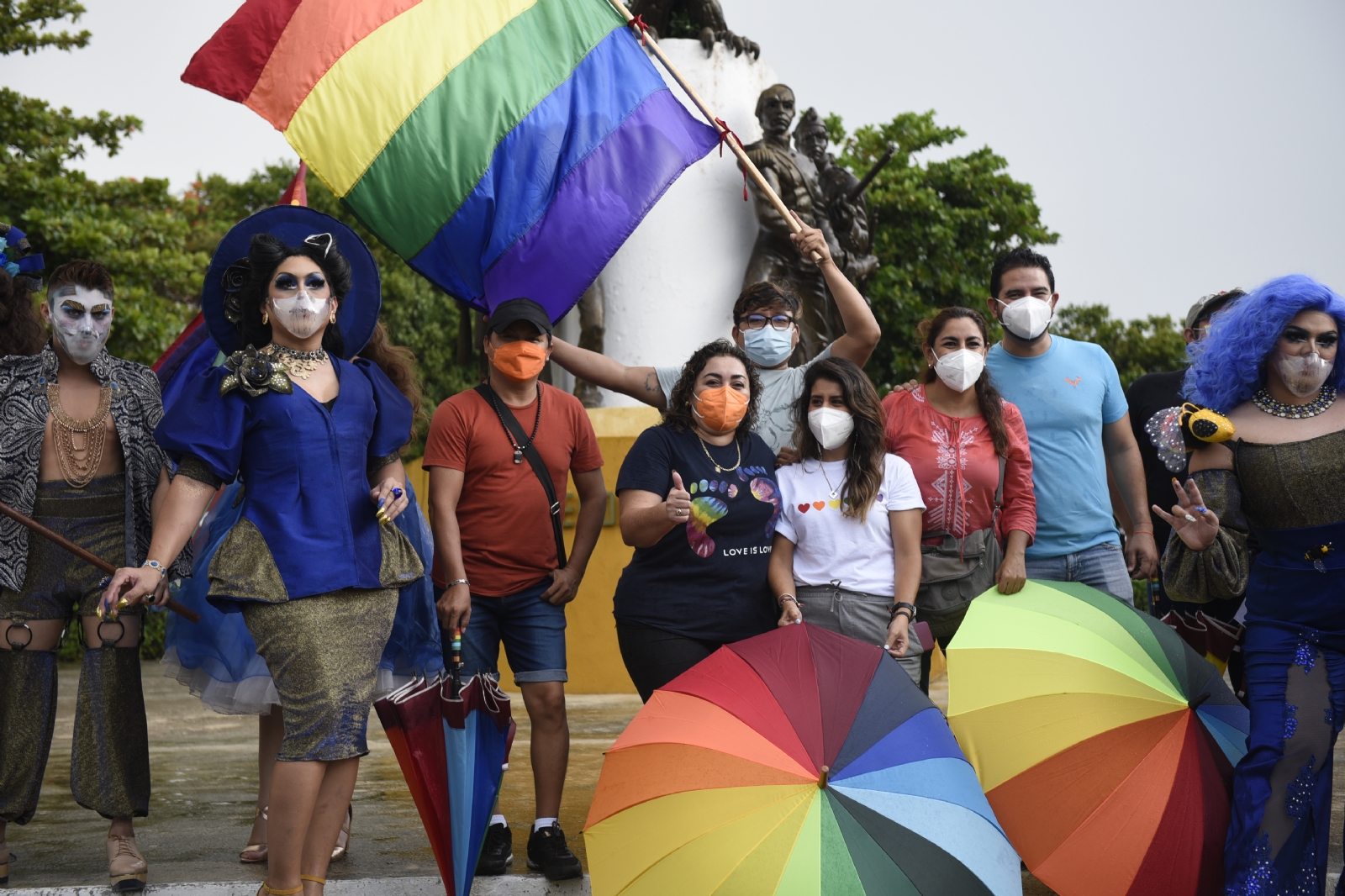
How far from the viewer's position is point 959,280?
61.4 ft

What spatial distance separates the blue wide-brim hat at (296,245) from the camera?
3961 millimetres

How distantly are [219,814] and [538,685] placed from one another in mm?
1919

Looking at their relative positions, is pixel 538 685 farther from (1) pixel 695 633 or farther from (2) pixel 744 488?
(2) pixel 744 488

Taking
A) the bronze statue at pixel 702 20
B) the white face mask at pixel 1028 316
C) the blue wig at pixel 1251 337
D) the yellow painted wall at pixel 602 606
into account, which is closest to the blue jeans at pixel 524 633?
the white face mask at pixel 1028 316

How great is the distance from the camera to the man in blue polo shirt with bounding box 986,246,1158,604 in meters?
4.60

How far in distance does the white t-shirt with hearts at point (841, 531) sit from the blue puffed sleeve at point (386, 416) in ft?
4.07

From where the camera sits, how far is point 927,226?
61.8 ft

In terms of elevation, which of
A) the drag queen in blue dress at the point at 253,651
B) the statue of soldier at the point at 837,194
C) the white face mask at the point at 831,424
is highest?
the statue of soldier at the point at 837,194

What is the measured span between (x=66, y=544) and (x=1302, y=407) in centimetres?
386

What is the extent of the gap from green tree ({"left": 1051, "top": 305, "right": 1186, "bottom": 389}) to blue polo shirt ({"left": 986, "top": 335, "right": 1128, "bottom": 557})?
20245mm

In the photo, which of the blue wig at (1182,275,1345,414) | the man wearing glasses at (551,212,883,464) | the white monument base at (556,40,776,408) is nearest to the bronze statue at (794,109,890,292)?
the white monument base at (556,40,776,408)

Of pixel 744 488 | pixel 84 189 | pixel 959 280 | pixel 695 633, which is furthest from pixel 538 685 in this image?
pixel 959 280

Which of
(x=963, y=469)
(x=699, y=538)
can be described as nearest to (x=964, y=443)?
(x=963, y=469)

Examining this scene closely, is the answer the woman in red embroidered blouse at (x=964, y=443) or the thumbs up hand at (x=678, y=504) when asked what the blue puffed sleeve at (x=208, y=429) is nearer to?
the thumbs up hand at (x=678, y=504)
